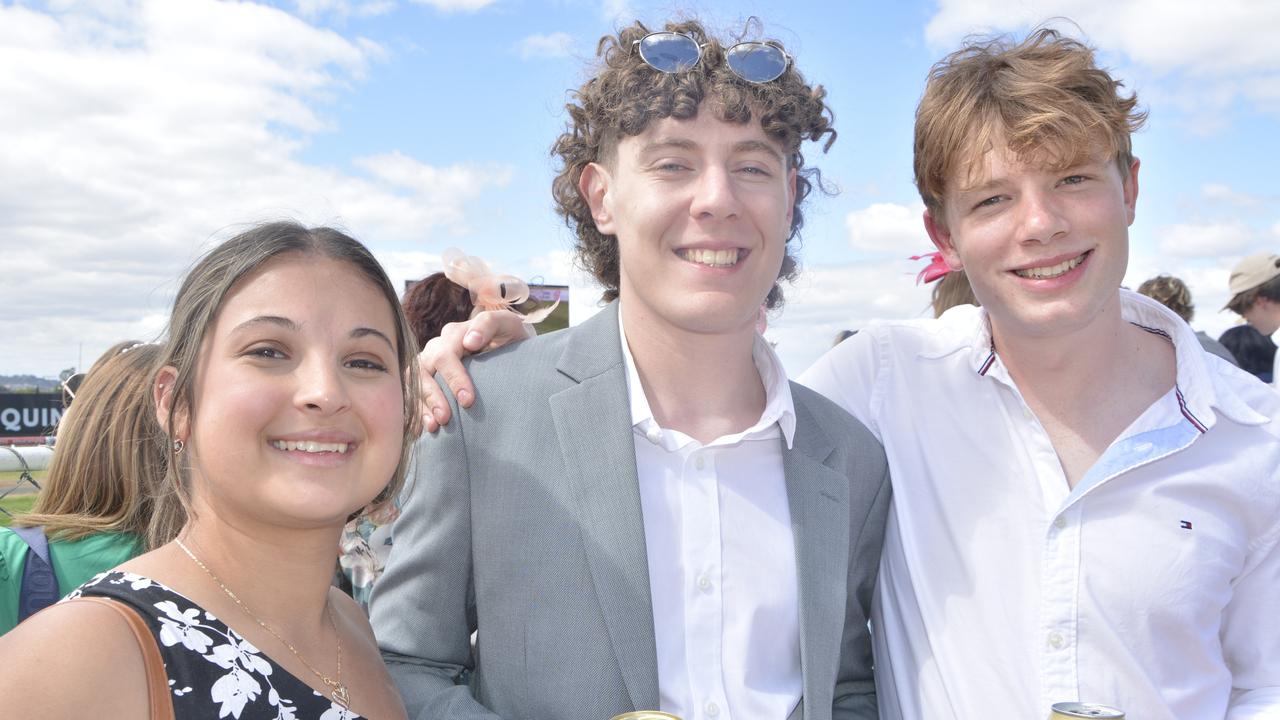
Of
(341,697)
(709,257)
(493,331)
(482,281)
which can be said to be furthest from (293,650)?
(482,281)

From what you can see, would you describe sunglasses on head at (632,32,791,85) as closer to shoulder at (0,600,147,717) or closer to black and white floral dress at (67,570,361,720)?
black and white floral dress at (67,570,361,720)

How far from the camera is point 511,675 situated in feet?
7.16

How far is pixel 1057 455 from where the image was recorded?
2506 mm

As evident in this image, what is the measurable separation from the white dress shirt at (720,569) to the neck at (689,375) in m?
0.07

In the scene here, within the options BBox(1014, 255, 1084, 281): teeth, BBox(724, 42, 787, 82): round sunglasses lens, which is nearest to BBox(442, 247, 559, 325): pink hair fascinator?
BBox(724, 42, 787, 82): round sunglasses lens

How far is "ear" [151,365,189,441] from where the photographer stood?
1.96m

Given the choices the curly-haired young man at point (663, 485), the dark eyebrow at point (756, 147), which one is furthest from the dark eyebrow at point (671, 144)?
the dark eyebrow at point (756, 147)

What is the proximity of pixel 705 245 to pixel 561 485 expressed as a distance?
0.72 metres

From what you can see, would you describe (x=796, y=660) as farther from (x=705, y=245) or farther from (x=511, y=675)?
(x=705, y=245)

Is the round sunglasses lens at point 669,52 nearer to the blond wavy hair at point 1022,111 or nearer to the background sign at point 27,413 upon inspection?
the blond wavy hair at point 1022,111

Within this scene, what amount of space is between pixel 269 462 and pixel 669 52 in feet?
5.11

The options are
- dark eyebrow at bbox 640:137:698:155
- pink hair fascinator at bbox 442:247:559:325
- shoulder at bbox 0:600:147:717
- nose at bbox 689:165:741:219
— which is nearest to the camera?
shoulder at bbox 0:600:147:717

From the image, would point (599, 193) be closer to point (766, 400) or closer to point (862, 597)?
point (766, 400)

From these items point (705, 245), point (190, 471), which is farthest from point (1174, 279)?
point (190, 471)
